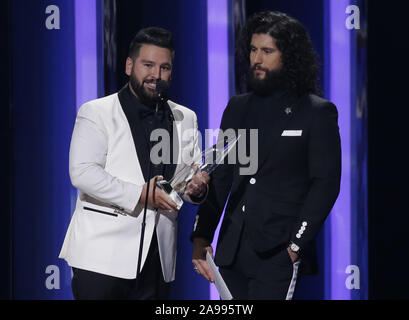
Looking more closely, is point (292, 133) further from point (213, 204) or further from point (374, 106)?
point (374, 106)

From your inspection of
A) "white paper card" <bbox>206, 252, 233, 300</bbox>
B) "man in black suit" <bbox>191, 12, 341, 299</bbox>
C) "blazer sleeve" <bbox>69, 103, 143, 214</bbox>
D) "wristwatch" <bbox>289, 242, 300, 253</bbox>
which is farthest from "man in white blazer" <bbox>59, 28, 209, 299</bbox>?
"wristwatch" <bbox>289, 242, 300, 253</bbox>

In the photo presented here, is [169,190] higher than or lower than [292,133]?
lower

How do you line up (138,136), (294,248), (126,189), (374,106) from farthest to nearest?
1. (374,106)
2. (138,136)
3. (126,189)
4. (294,248)

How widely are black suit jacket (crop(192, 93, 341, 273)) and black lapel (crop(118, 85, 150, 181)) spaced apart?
1.23 ft

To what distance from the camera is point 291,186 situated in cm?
232

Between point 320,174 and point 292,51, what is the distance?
501 mm

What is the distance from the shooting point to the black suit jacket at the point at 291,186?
2289mm

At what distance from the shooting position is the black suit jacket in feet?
7.51

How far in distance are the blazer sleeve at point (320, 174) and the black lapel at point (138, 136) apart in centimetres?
63

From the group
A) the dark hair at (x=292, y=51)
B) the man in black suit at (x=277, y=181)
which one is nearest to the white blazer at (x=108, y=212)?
the man in black suit at (x=277, y=181)

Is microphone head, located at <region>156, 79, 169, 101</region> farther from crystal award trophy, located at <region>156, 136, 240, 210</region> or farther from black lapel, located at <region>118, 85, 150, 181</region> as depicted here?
crystal award trophy, located at <region>156, 136, 240, 210</region>

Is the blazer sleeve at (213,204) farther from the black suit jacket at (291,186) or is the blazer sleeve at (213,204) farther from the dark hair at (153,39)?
the dark hair at (153,39)

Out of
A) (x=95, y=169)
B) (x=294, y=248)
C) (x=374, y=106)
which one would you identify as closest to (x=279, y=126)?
(x=294, y=248)

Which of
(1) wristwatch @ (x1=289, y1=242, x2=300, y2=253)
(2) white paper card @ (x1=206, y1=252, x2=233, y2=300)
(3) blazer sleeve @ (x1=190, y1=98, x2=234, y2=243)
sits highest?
(3) blazer sleeve @ (x1=190, y1=98, x2=234, y2=243)
